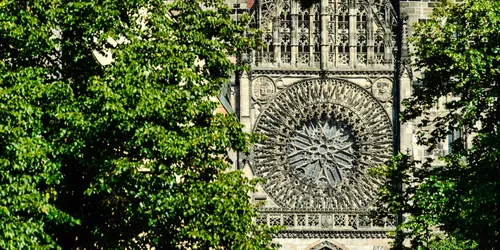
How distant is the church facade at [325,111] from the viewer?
55.3 m

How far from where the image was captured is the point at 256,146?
56125mm

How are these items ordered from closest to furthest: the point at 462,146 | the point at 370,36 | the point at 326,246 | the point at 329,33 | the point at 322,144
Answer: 1. the point at 462,146
2. the point at 326,246
3. the point at 322,144
4. the point at 370,36
5. the point at 329,33

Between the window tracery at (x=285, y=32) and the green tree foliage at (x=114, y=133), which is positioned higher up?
the window tracery at (x=285, y=32)

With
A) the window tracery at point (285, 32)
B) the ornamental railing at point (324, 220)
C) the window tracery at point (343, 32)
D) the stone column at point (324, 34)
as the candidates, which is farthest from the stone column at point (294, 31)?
the ornamental railing at point (324, 220)

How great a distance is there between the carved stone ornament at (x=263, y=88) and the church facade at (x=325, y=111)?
4cm

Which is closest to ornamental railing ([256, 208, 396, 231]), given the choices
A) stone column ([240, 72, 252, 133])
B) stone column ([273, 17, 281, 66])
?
stone column ([240, 72, 252, 133])

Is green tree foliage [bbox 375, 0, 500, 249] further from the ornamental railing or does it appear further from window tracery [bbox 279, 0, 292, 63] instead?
window tracery [bbox 279, 0, 292, 63]

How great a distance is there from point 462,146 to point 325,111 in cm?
2400

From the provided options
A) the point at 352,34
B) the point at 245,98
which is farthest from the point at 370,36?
the point at 245,98

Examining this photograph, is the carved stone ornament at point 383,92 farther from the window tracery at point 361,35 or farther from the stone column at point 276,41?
the stone column at point 276,41

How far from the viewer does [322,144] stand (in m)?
57.0

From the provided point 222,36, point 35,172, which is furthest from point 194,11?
point 35,172

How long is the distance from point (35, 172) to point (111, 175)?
148cm

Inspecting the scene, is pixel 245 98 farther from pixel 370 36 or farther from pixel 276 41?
pixel 370 36
